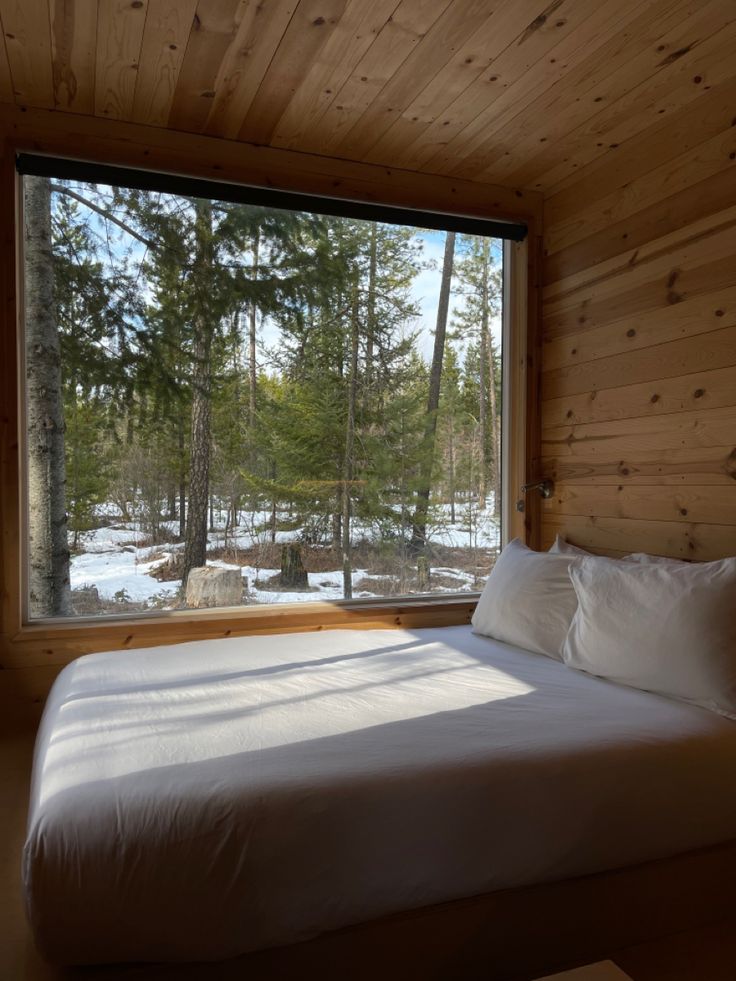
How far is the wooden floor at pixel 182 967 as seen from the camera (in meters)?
1.39

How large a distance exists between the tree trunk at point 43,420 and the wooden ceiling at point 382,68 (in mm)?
481

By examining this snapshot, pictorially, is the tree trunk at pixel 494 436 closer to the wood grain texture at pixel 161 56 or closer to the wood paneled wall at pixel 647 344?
the wood paneled wall at pixel 647 344

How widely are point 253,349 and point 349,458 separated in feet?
2.16

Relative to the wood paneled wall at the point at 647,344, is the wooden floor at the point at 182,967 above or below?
below

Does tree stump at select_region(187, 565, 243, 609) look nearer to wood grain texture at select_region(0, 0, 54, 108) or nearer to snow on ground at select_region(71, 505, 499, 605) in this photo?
snow on ground at select_region(71, 505, 499, 605)

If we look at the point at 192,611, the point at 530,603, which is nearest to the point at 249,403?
the point at 192,611

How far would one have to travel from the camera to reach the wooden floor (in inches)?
54.6

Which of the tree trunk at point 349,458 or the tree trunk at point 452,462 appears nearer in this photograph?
the tree trunk at point 349,458

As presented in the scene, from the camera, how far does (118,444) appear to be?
3033 millimetres

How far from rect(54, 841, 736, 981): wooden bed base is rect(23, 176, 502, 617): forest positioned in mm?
1869

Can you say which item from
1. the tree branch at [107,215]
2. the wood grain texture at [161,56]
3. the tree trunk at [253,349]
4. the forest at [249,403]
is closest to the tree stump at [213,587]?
the forest at [249,403]

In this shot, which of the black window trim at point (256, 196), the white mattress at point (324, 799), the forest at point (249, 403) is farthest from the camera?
→ the forest at point (249, 403)

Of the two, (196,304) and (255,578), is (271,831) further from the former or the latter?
(196,304)

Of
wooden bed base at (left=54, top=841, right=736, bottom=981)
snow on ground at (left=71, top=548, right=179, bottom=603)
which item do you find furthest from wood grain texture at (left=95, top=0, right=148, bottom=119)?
wooden bed base at (left=54, top=841, right=736, bottom=981)
